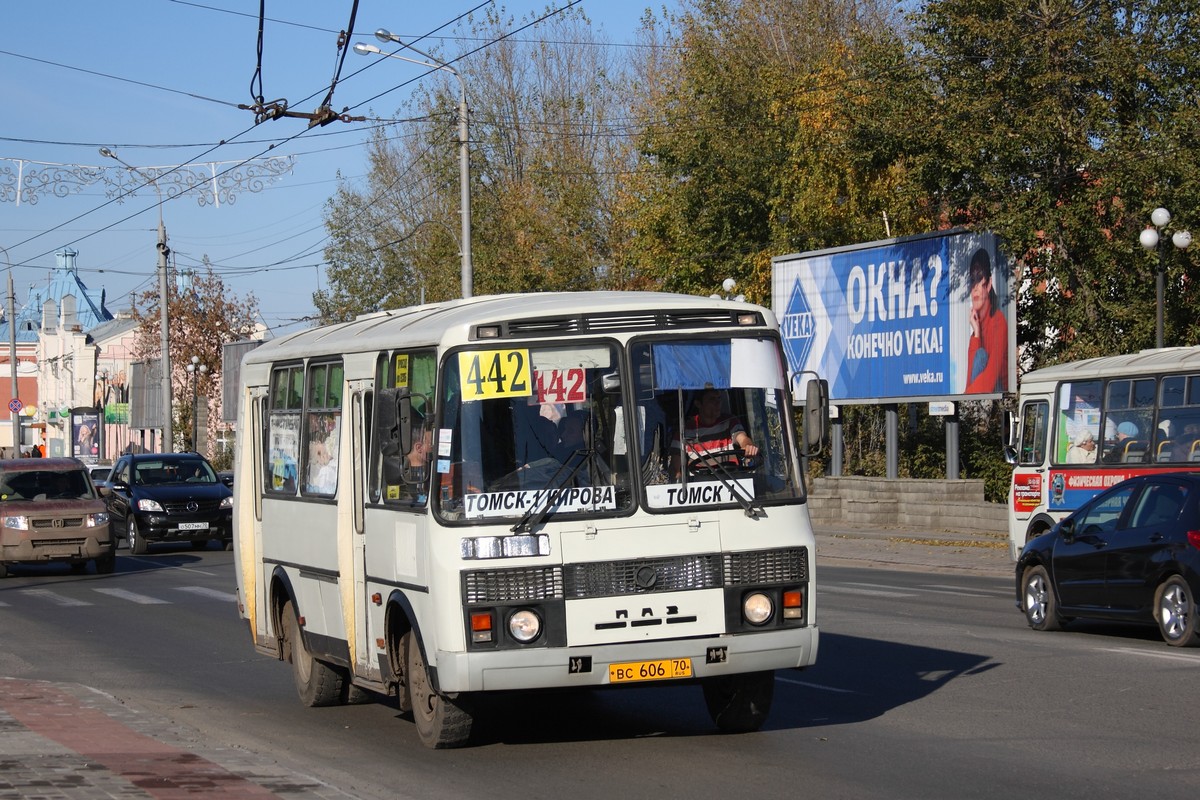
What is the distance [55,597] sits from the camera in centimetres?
2308

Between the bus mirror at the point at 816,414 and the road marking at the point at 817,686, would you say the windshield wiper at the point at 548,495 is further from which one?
the road marking at the point at 817,686

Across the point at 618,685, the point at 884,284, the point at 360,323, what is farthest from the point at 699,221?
the point at 618,685

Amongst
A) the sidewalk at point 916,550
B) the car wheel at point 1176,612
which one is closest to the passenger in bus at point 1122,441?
the sidewalk at point 916,550

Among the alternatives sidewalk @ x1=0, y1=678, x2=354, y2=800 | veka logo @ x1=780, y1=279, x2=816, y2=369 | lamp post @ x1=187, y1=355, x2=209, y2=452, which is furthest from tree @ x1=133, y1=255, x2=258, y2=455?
sidewalk @ x1=0, y1=678, x2=354, y2=800

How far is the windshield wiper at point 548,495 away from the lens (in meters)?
8.94

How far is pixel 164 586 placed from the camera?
24453mm

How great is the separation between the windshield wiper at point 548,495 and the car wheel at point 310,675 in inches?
132

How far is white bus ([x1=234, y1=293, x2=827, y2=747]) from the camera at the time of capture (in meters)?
8.94

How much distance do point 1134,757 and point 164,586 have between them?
18.2 metres

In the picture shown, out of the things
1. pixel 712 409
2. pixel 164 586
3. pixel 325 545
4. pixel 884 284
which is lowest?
pixel 164 586

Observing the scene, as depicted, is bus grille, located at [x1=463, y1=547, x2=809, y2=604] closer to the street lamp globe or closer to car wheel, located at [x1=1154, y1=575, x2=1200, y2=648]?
car wheel, located at [x1=1154, y1=575, x2=1200, y2=648]

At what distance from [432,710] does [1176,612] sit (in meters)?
7.57

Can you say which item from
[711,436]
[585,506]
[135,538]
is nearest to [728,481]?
[711,436]

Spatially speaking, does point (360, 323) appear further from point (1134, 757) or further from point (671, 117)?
point (671, 117)
